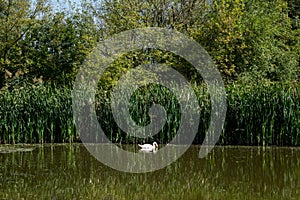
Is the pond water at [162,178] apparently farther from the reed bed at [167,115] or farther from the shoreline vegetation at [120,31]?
the shoreline vegetation at [120,31]

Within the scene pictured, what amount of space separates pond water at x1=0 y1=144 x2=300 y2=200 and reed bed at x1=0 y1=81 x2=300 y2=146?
4.85ft

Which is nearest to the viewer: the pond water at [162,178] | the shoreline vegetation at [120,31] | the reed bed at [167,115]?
the pond water at [162,178]

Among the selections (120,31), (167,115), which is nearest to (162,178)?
(167,115)

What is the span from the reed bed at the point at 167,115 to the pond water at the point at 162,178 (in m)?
1.48

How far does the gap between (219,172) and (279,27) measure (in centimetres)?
1490

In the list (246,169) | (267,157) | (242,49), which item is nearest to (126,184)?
(246,169)

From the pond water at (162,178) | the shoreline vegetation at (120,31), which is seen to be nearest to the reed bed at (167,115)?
the shoreline vegetation at (120,31)

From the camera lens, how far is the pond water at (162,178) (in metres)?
7.20

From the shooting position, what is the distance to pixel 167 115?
1372 centimetres

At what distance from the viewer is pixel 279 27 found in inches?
885

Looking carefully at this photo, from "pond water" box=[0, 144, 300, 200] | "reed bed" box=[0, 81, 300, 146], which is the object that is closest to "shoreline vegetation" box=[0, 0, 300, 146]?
"reed bed" box=[0, 81, 300, 146]

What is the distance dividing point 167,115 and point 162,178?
525 centimetres

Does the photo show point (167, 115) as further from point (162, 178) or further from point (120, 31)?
point (120, 31)

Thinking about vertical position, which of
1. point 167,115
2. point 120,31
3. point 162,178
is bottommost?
point 162,178
